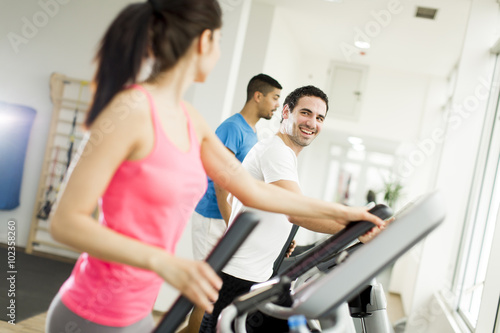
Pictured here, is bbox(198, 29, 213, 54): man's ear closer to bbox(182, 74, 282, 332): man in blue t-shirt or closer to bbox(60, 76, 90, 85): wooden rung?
bbox(182, 74, 282, 332): man in blue t-shirt

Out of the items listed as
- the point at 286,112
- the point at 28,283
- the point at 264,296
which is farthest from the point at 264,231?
the point at 28,283

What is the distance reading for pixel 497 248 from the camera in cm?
240

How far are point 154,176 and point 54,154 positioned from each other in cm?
454

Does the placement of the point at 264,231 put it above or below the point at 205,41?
below

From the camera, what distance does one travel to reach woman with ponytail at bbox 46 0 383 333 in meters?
0.71

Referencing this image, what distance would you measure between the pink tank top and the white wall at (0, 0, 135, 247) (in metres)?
4.45

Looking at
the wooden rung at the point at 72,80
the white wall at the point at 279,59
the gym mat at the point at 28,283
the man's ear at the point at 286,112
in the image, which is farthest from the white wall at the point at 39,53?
the man's ear at the point at 286,112

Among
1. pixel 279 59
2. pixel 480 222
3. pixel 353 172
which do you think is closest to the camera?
pixel 480 222

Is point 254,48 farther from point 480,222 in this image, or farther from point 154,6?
point 154,6

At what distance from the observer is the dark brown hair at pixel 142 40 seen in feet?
2.53

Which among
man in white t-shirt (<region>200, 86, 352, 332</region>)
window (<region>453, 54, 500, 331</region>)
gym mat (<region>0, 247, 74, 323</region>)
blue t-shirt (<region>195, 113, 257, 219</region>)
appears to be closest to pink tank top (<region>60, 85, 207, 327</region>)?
man in white t-shirt (<region>200, 86, 352, 332</region>)

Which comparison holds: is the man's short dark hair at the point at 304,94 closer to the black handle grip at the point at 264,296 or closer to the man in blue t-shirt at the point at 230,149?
the man in blue t-shirt at the point at 230,149

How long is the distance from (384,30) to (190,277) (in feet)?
17.8

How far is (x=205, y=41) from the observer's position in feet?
2.76
